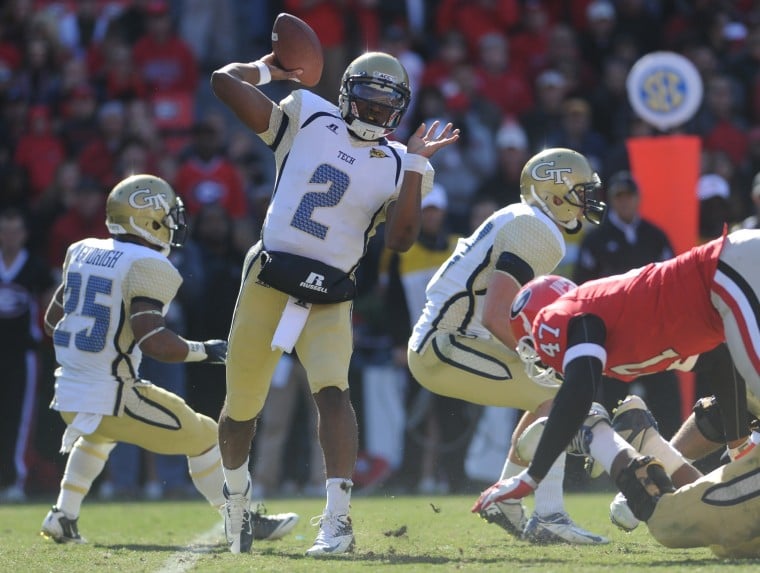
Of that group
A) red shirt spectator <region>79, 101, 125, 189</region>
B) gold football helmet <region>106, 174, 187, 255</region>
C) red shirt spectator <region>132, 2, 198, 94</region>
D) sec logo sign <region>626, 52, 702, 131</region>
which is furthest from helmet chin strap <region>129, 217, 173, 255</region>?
red shirt spectator <region>132, 2, 198, 94</region>

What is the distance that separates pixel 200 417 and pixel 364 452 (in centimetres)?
420

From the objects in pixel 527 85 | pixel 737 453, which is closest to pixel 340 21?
pixel 527 85

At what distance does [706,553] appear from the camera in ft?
17.9

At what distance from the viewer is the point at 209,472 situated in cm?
663

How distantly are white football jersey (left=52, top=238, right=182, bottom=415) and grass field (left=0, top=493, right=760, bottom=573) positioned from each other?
724 millimetres

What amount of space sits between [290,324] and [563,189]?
4.66ft

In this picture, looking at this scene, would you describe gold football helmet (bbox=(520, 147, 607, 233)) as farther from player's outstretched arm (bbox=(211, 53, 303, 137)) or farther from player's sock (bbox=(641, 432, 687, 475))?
player's outstretched arm (bbox=(211, 53, 303, 137))

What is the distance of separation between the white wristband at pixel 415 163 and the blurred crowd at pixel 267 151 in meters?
4.37

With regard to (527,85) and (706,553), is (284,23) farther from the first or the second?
Result: (527,85)

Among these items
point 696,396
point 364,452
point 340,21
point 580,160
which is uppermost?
point 340,21

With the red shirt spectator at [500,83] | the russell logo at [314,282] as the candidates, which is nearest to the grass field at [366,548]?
the russell logo at [314,282]

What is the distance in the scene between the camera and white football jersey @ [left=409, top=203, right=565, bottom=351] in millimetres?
6066

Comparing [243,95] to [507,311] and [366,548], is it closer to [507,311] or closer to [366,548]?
[507,311]

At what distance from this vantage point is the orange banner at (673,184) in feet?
32.3
